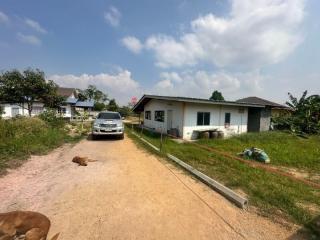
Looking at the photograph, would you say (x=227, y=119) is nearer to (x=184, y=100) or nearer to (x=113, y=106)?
(x=184, y=100)

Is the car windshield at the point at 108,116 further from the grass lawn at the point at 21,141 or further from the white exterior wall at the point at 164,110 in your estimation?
the white exterior wall at the point at 164,110

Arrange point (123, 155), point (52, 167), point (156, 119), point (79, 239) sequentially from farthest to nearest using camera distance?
point (156, 119)
point (123, 155)
point (52, 167)
point (79, 239)

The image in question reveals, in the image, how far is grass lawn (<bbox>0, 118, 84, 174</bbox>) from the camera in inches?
289

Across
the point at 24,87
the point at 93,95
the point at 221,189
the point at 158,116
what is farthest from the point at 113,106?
the point at 221,189

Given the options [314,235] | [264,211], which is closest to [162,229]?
[264,211]

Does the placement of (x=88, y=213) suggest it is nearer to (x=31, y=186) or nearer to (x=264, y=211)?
(x=31, y=186)

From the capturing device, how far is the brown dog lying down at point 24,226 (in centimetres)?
295

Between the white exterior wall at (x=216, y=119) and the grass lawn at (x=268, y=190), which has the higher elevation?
the white exterior wall at (x=216, y=119)

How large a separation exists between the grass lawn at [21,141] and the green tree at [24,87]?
11.0 meters

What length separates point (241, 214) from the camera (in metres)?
4.08

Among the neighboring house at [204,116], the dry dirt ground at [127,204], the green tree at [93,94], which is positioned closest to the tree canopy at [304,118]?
the neighboring house at [204,116]

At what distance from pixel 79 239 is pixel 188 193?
269 cm

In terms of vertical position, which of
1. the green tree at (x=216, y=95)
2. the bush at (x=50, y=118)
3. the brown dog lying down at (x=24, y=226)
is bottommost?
the brown dog lying down at (x=24, y=226)

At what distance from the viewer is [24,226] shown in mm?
3160
